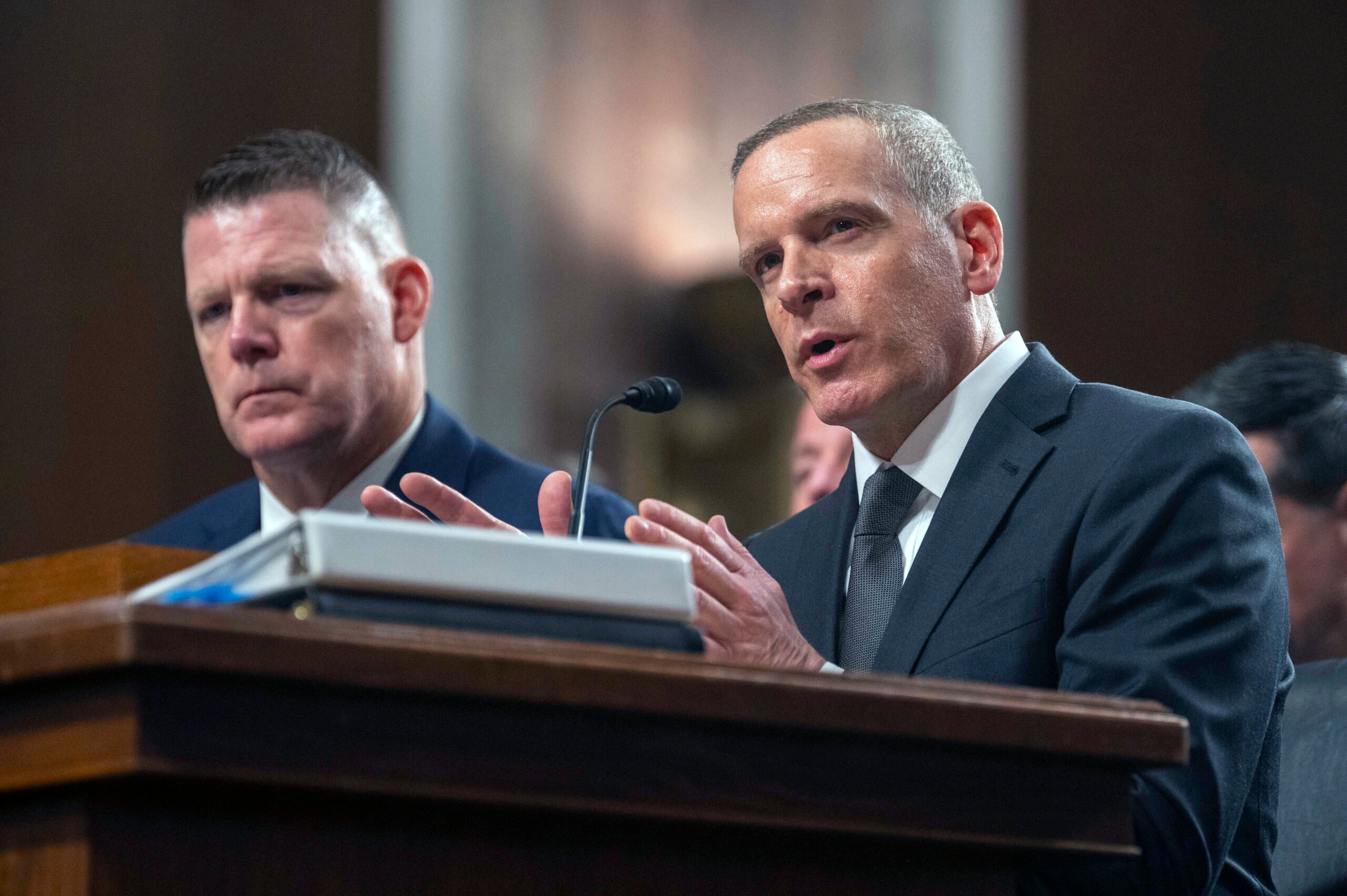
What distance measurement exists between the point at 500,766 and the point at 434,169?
14.7ft

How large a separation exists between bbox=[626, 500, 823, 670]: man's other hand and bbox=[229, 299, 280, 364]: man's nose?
Result: 152 centimetres

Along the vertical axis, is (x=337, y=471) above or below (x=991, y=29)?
below

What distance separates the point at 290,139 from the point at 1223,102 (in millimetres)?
3464

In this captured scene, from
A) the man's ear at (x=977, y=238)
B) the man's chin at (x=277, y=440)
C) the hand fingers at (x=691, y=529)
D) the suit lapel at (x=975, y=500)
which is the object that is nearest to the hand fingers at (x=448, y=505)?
the hand fingers at (x=691, y=529)

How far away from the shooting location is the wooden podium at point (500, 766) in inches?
34.9

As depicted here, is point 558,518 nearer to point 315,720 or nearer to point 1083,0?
point 315,720

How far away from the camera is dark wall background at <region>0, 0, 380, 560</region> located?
197 inches

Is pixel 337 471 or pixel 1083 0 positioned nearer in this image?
pixel 337 471

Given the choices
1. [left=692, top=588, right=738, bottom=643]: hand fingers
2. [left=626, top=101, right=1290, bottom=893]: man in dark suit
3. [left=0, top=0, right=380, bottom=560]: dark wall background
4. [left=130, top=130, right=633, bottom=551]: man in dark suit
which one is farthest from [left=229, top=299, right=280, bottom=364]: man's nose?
[left=0, top=0, right=380, bottom=560]: dark wall background

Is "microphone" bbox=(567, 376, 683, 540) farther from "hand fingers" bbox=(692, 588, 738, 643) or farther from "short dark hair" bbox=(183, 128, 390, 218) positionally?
"short dark hair" bbox=(183, 128, 390, 218)

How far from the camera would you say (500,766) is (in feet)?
3.20

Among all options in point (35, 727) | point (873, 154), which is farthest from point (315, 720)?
point (873, 154)

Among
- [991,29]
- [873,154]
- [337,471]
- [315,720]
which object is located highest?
[991,29]

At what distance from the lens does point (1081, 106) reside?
5.37 m
